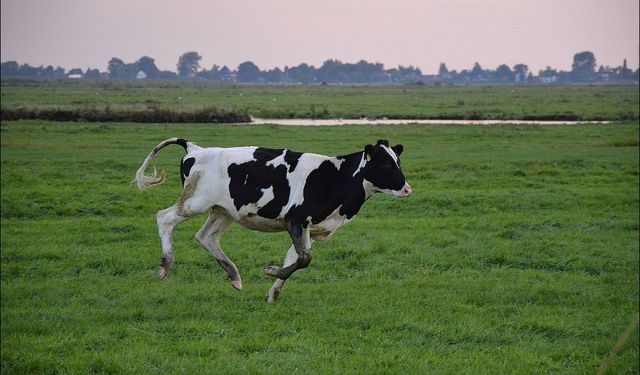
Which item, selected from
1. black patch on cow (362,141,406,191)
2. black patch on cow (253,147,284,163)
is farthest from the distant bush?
black patch on cow (362,141,406,191)

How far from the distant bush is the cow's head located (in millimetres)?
43143

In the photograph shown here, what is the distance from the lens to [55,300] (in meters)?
10.9

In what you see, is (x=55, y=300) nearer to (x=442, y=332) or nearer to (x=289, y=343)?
(x=289, y=343)

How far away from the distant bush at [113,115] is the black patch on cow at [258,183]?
1676 inches

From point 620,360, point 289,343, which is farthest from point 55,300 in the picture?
point 620,360

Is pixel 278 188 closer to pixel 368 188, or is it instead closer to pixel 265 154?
pixel 265 154

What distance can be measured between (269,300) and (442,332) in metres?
2.34

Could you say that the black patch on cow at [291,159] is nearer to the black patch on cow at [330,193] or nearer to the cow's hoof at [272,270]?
the black patch on cow at [330,193]

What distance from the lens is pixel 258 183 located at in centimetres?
978

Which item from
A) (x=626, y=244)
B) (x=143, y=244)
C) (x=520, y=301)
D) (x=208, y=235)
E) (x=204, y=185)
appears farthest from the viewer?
(x=626, y=244)

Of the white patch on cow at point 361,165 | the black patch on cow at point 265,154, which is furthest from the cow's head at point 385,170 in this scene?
the black patch on cow at point 265,154

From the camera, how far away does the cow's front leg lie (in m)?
9.48

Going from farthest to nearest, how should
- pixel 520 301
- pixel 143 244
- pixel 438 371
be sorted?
pixel 143 244 < pixel 520 301 < pixel 438 371

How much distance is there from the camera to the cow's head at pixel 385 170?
922cm
